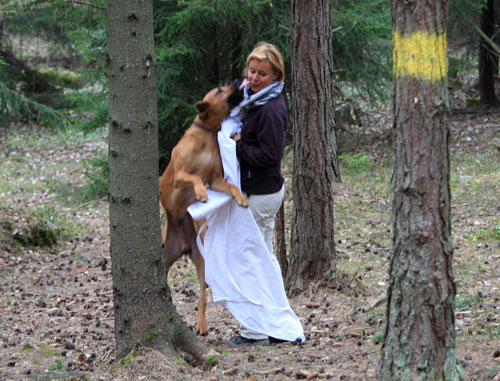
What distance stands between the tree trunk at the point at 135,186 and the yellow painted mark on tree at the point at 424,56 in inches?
72.5

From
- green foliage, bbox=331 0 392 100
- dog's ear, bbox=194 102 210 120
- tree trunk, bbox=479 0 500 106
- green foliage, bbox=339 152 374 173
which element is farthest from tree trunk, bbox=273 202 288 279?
tree trunk, bbox=479 0 500 106

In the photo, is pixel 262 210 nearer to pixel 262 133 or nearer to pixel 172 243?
pixel 262 133

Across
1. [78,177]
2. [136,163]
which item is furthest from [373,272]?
[78,177]

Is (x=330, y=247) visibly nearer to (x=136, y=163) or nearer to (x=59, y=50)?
(x=136, y=163)

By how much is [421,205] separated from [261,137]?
2.04 meters

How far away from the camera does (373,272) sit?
23.7ft

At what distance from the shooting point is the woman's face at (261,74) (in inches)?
197

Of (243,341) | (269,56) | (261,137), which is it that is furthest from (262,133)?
(243,341)

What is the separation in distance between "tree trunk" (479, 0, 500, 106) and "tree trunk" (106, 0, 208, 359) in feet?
48.1

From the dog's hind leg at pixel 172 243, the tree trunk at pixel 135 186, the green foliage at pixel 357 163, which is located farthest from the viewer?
the green foliage at pixel 357 163

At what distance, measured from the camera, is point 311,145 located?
20.4 feet

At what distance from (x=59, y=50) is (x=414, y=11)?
2317 centimetres

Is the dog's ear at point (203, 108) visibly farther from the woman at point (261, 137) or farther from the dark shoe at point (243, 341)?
the dark shoe at point (243, 341)

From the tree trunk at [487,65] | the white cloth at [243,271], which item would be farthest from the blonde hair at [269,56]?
the tree trunk at [487,65]
